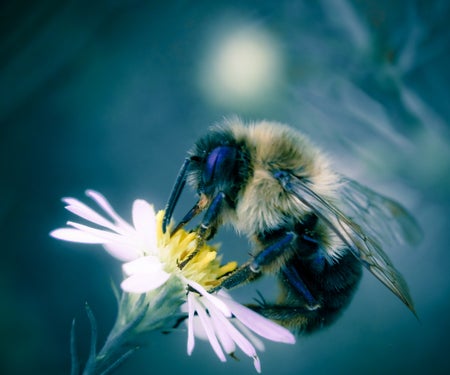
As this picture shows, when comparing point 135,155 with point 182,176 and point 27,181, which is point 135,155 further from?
point 182,176

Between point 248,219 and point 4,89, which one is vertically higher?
point 4,89

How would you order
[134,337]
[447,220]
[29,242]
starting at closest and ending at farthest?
[134,337] < [29,242] < [447,220]

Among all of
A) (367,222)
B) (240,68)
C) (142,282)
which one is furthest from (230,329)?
(240,68)

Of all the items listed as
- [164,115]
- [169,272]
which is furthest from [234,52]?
[169,272]

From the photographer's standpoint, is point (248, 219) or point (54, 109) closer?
point (248, 219)

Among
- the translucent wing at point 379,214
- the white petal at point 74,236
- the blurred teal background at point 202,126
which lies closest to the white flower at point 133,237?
the white petal at point 74,236

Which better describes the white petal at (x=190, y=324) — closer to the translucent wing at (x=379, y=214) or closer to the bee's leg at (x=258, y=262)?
the bee's leg at (x=258, y=262)

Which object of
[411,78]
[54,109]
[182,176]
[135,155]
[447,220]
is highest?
[54,109]

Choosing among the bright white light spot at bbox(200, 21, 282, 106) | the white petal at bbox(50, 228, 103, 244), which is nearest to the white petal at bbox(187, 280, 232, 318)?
the white petal at bbox(50, 228, 103, 244)
